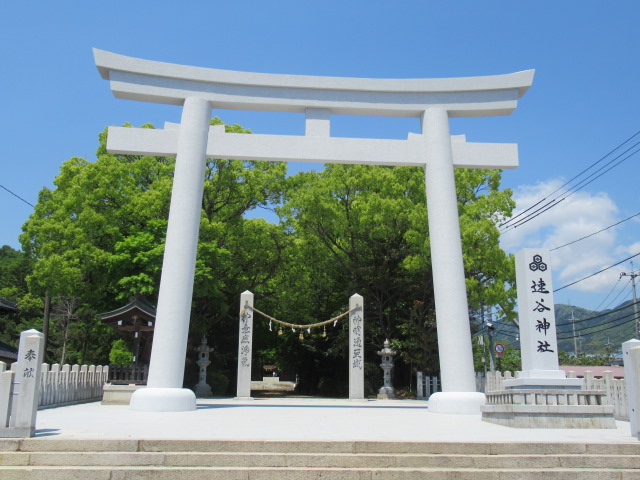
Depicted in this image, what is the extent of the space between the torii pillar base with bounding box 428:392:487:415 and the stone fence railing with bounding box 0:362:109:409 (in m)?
6.64

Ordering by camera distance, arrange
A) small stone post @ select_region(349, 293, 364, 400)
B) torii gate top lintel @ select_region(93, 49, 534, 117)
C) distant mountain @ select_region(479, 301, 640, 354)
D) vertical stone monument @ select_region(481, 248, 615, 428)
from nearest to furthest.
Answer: vertical stone monument @ select_region(481, 248, 615, 428) → torii gate top lintel @ select_region(93, 49, 534, 117) → small stone post @ select_region(349, 293, 364, 400) → distant mountain @ select_region(479, 301, 640, 354)

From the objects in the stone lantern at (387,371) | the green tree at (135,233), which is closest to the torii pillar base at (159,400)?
the green tree at (135,233)

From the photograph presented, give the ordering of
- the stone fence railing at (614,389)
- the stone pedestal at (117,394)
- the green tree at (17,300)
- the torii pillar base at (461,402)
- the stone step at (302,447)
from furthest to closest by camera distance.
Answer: the green tree at (17,300)
the stone pedestal at (117,394)
the stone fence railing at (614,389)
the torii pillar base at (461,402)
the stone step at (302,447)

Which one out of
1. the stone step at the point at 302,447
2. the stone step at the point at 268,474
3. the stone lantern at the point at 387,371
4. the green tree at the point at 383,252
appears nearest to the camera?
the stone step at the point at 268,474

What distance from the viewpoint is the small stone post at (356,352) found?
14930 mm

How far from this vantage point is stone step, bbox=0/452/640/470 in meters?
4.45

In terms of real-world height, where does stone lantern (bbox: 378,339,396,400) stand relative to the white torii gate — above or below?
below

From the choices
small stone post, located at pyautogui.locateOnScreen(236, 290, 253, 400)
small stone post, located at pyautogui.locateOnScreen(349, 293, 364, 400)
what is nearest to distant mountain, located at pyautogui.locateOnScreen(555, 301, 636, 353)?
small stone post, located at pyautogui.locateOnScreen(349, 293, 364, 400)

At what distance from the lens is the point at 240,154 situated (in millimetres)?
9820

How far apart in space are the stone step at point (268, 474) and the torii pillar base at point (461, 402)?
4.31 m

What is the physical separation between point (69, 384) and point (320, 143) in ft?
23.1

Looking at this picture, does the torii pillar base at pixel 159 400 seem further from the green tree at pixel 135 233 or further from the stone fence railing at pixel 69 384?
the green tree at pixel 135 233

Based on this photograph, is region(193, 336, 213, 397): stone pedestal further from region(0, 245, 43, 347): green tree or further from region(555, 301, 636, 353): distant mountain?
region(555, 301, 636, 353): distant mountain

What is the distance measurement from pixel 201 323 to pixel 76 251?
4.93 metres
